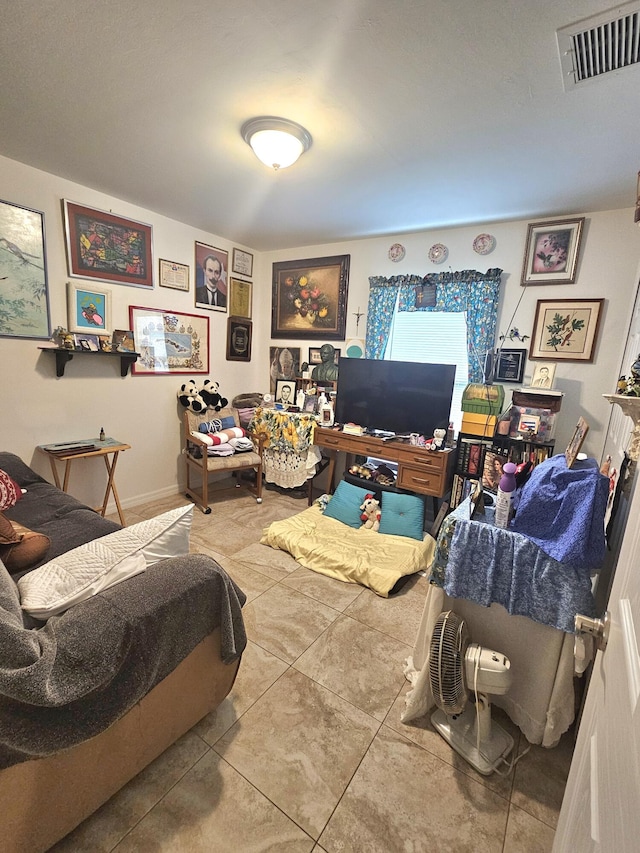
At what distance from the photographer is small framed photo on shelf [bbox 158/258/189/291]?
10.6 ft

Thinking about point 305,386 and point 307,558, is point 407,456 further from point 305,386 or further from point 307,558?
point 305,386

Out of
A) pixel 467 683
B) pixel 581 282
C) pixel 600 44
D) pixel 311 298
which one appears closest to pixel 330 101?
pixel 600 44

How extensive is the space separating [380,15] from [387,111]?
47cm

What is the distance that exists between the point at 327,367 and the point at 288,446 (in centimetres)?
91

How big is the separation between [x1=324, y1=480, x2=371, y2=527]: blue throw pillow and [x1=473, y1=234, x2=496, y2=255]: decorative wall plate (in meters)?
2.19

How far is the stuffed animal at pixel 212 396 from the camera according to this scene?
3.63m

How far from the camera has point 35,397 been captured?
264cm

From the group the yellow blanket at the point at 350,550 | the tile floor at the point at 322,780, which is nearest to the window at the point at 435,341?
the yellow blanket at the point at 350,550

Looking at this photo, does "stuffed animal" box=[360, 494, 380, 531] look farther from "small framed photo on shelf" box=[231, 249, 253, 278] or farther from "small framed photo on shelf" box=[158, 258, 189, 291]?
"small framed photo on shelf" box=[231, 249, 253, 278]

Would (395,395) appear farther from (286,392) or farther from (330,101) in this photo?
(330,101)

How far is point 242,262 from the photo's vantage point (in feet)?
12.9

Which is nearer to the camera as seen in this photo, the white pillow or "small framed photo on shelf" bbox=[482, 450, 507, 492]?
the white pillow

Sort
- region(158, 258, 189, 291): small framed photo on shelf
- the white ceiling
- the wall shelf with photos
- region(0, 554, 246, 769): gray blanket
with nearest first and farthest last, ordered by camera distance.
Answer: region(0, 554, 246, 769): gray blanket < the white ceiling < the wall shelf with photos < region(158, 258, 189, 291): small framed photo on shelf

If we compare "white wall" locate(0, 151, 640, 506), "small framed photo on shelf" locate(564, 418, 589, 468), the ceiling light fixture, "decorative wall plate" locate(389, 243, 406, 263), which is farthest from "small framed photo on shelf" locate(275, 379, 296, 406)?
"small framed photo on shelf" locate(564, 418, 589, 468)
